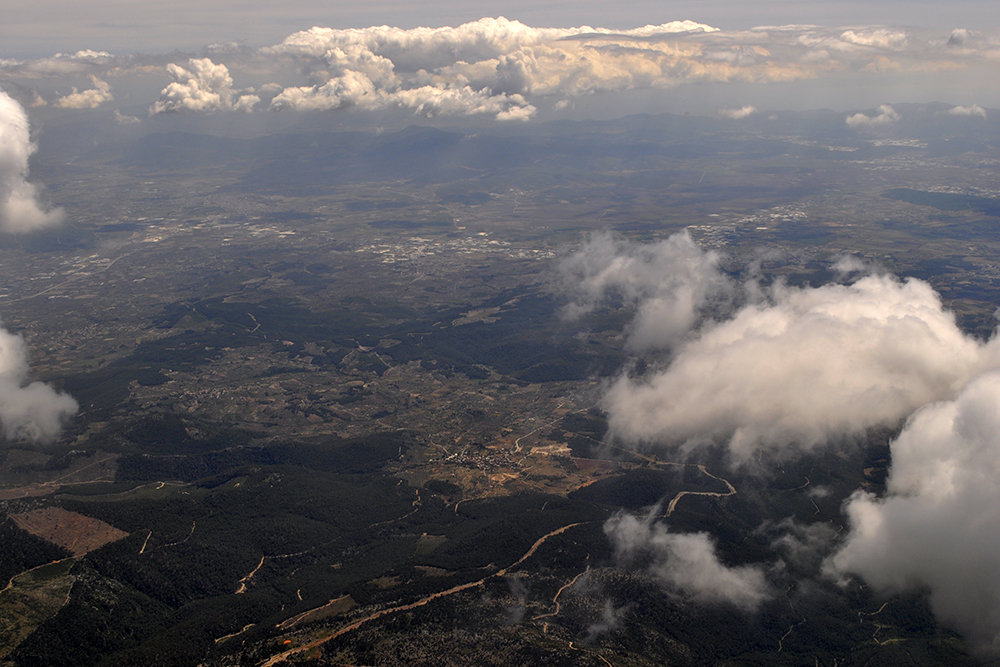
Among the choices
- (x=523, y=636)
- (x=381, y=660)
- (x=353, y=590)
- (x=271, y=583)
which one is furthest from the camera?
(x=271, y=583)

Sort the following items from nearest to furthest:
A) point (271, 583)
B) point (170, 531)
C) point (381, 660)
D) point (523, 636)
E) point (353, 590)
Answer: point (381, 660)
point (523, 636)
point (353, 590)
point (271, 583)
point (170, 531)

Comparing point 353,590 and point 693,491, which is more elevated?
point 353,590

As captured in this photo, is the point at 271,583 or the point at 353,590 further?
the point at 271,583

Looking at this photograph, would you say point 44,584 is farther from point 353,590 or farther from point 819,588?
point 819,588

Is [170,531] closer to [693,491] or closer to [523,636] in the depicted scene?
[523,636]

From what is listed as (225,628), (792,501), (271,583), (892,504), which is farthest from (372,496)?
(892,504)

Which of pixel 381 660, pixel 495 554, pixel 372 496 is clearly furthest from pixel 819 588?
pixel 372 496
